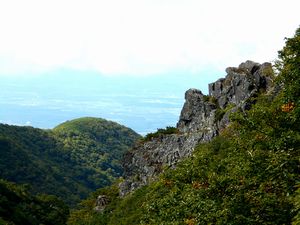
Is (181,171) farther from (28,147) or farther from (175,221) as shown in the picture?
(28,147)

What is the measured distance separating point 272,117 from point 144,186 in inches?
1370

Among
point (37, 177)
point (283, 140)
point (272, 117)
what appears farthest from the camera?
point (37, 177)

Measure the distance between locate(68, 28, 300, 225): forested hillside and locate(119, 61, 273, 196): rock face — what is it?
903 inches

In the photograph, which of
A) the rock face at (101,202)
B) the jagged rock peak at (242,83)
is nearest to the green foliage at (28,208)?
the rock face at (101,202)

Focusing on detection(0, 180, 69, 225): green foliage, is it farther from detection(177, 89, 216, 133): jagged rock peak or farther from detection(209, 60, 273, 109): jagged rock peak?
detection(209, 60, 273, 109): jagged rock peak

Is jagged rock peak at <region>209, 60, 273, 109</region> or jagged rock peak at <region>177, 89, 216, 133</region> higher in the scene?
jagged rock peak at <region>209, 60, 273, 109</region>

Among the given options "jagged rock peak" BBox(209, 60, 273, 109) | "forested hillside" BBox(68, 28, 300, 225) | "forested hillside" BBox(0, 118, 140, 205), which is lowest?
"forested hillside" BBox(0, 118, 140, 205)

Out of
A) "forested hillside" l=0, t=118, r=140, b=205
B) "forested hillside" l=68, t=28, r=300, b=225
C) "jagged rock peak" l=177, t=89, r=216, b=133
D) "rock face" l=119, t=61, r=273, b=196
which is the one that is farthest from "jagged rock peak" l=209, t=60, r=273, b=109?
"forested hillside" l=0, t=118, r=140, b=205

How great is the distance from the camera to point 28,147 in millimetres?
157500

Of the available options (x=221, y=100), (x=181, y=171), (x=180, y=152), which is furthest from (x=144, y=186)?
(x=181, y=171)

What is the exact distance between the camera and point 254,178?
19297mm

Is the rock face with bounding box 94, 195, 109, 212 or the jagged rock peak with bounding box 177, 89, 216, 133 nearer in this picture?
the jagged rock peak with bounding box 177, 89, 216, 133

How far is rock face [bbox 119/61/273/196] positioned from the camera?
49.9 metres

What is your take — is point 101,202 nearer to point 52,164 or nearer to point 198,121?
point 198,121
